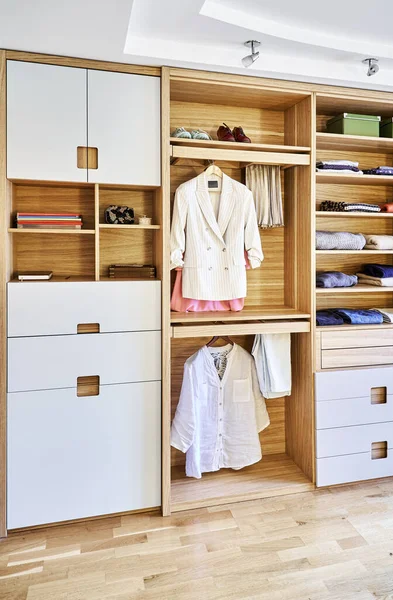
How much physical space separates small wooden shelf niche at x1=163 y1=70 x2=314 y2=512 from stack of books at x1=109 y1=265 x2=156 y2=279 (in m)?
0.27

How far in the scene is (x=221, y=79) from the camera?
8.11 ft

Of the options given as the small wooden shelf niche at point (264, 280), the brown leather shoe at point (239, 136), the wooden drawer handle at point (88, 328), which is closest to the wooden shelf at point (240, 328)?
the small wooden shelf niche at point (264, 280)

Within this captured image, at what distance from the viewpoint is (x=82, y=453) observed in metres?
2.35

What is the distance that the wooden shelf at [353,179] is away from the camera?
277 cm

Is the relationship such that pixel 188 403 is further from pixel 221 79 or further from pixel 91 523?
pixel 221 79

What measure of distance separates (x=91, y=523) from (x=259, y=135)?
2.49 meters

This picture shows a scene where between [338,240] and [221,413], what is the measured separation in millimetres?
1277

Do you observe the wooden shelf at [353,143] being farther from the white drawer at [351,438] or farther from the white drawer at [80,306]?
the white drawer at [351,438]

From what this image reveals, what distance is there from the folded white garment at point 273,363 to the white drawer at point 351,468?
0.47 metres

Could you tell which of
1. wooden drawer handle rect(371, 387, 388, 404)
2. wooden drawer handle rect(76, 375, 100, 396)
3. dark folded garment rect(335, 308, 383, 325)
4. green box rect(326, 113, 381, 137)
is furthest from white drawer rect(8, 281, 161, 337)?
green box rect(326, 113, 381, 137)

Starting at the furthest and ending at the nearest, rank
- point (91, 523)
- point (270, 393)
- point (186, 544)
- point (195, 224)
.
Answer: point (270, 393), point (195, 224), point (91, 523), point (186, 544)

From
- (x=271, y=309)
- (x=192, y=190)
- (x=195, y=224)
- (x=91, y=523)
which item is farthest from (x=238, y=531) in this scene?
(x=192, y=190)

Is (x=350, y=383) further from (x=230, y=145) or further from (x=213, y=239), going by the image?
(x=230, y=145)

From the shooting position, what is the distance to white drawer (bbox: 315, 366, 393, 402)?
2699 mm
